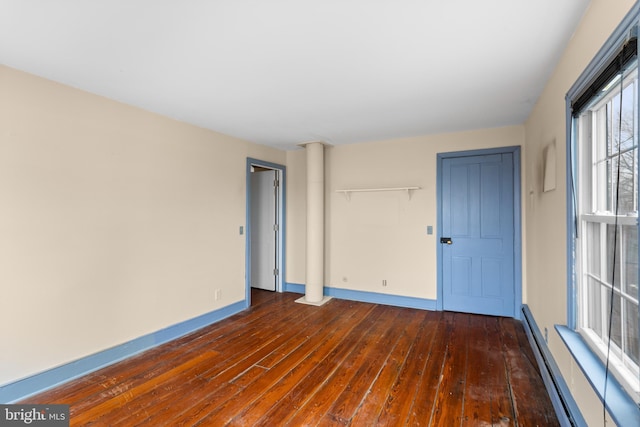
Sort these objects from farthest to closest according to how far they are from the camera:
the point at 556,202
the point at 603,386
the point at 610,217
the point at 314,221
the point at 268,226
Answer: the point at 268,226 → the point at 314,221 → the point at 556,202 → the point at 610,217 → the point at 603,386

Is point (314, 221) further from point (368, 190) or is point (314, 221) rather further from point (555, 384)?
point (555, 384)

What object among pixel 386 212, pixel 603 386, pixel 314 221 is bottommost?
pixel 603 386

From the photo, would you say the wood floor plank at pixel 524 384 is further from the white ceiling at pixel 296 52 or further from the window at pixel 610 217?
the white ceiling at pixel 296 52

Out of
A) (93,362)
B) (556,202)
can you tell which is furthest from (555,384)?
(93,362)

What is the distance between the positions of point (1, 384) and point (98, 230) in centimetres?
117

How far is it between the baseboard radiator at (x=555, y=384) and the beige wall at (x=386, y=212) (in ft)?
4.55

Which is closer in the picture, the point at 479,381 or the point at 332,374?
the point at 479,381

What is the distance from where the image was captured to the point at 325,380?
7.77 ft

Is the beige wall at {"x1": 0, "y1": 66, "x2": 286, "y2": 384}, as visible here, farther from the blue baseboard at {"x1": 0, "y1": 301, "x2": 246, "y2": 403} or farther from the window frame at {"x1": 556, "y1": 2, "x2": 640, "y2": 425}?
the window frame at {"x1": 556, "y1": 2, "x2": 640, "y2": 425}

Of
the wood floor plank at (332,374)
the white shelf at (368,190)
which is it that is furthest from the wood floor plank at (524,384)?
the white shelf at (368,190)

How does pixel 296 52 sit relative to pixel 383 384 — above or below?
above

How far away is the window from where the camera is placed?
1.27 meters

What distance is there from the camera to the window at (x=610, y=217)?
50.1 inches

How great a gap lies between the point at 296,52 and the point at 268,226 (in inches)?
135
